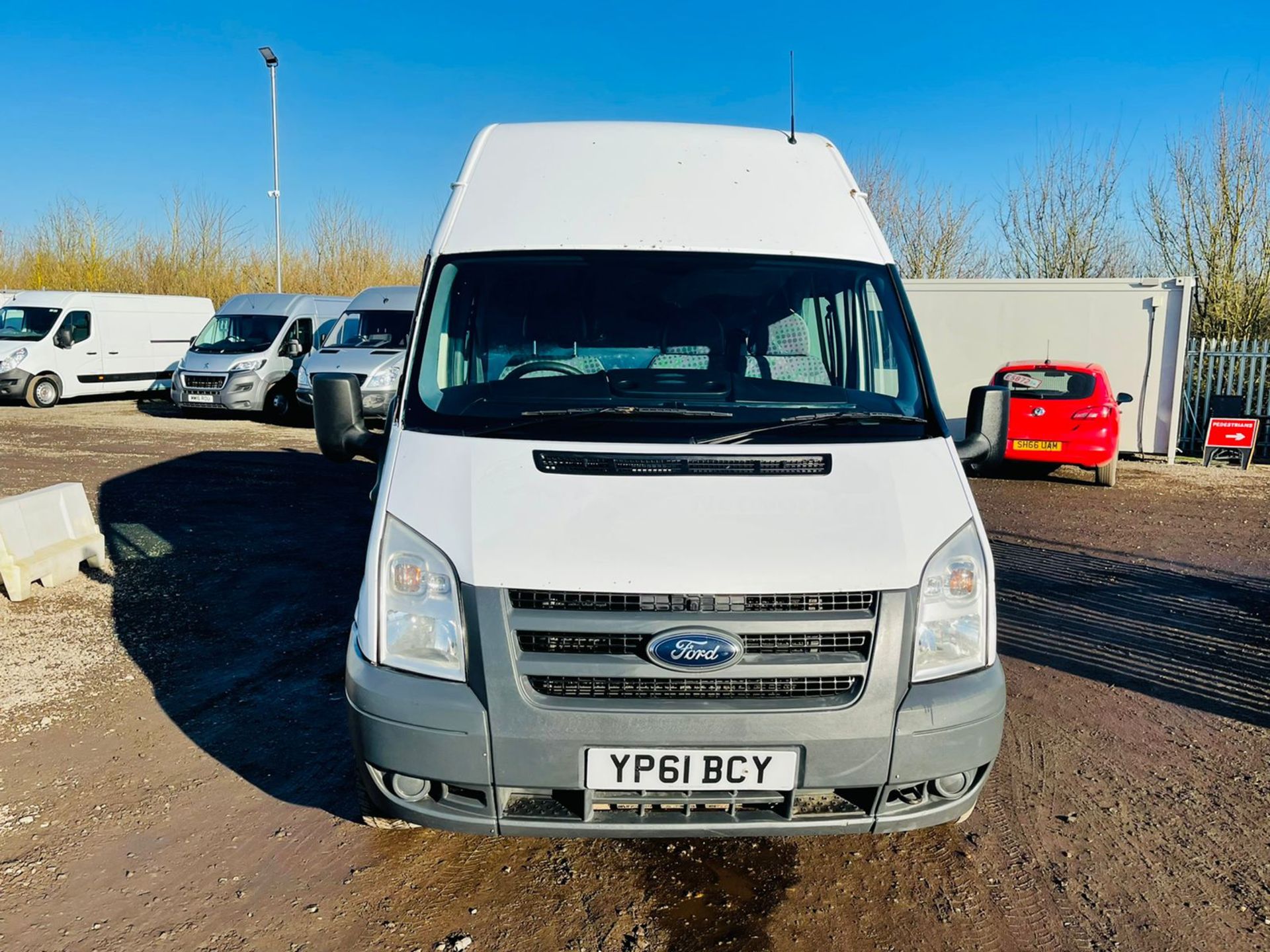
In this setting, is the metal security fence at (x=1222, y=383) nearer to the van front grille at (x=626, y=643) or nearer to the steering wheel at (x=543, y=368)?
the steering wheel at (x=543, y=368)

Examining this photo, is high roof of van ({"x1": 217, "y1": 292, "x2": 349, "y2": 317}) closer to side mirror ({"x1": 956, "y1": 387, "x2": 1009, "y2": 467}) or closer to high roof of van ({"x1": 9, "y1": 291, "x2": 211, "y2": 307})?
high roof of van ({"x1": 9, "y1": 291, "x2": 211, "y2": 307})

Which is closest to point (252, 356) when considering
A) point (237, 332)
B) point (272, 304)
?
point (237, 332)

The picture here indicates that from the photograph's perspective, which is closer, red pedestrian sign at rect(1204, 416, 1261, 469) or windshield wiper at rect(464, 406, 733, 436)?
windshield wiper at rect(464, 406, 733, 436)

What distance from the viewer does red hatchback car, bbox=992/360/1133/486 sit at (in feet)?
39.6

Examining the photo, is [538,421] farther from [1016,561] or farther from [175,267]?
[175,267]

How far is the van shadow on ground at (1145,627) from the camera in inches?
203

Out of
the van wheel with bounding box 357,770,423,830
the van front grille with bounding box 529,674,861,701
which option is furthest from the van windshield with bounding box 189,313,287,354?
the van front grille with bounding box 529,674,861,701

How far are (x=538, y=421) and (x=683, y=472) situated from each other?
54cm

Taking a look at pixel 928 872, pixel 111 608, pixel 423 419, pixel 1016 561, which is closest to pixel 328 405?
pixel 423 419

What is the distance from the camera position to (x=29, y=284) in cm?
3347

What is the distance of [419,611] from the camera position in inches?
110

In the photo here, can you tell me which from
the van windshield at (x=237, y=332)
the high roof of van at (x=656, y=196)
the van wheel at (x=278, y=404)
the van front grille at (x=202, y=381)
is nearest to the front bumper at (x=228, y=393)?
the van front grille at (x=202, y=381)

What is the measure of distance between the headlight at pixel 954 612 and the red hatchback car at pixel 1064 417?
9.78 meters

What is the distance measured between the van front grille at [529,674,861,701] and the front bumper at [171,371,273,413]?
54.7 ft
